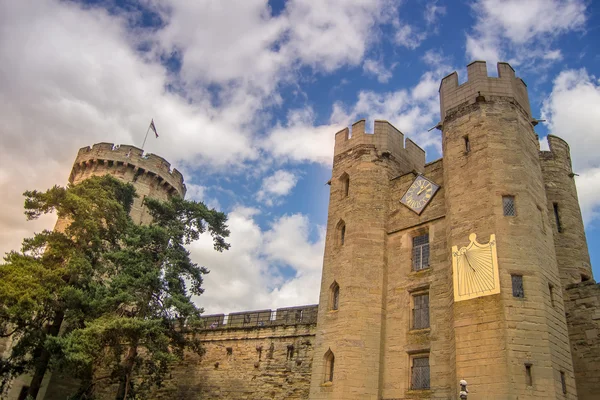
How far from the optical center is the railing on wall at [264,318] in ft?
72.4

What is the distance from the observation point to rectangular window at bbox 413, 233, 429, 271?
1705 centimetres

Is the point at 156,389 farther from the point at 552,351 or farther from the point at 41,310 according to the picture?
the point at 552,351

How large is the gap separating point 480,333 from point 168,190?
24340mm

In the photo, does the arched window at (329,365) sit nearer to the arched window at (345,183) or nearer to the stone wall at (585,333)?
the arched window at (345,183)

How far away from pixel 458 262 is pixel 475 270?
757 mm

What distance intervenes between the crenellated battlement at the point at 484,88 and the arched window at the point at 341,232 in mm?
5425

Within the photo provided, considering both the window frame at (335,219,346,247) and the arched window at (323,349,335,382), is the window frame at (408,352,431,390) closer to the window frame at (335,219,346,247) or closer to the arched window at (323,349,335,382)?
the arched window at (323,349,335,382)

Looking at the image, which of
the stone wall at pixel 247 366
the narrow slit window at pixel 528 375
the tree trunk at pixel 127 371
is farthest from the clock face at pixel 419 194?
the tree trunk at pixel 127 371

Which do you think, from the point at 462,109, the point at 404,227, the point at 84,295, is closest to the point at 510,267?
the point at 404,227

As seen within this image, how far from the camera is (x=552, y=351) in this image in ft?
41.5

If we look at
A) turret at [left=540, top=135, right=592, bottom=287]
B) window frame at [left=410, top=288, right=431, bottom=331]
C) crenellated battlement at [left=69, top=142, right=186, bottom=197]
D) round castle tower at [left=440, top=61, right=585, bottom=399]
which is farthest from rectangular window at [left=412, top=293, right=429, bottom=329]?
crenellated battlement at [left=69, top=142, right=186, bottom=197]

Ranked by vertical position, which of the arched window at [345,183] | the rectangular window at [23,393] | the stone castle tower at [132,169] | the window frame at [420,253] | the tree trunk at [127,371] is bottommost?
the rectangular window at [23,393]

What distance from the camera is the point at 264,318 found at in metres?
23.8

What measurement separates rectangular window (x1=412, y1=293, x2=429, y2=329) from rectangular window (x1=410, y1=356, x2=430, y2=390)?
1040 millimetres
